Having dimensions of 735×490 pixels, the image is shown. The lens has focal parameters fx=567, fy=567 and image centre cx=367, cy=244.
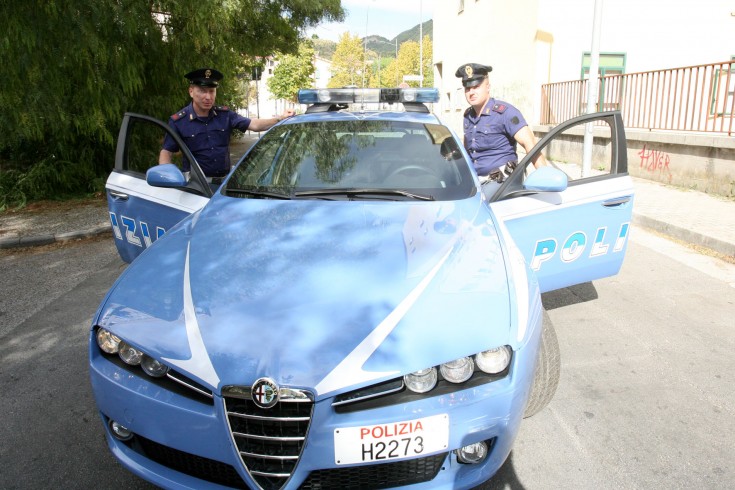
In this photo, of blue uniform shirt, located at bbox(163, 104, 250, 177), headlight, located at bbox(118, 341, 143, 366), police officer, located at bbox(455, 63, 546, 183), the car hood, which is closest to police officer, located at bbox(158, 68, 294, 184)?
blue uniform shirt, located at bbox(163, 104, 250, 177)

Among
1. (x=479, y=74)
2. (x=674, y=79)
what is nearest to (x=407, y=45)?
(x=674, y=79)

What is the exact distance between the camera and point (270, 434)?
1.85 m

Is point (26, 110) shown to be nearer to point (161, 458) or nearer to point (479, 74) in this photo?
point (479, 74)

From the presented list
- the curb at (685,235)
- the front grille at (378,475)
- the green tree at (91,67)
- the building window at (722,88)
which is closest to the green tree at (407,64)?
the green tree at (91,67)

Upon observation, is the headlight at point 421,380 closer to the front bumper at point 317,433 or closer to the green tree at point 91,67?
the front bumper at point 317,433

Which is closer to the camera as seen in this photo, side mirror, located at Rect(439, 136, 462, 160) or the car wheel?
the car wheel

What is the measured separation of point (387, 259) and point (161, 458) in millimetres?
1146

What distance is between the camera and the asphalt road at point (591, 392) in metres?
2.44

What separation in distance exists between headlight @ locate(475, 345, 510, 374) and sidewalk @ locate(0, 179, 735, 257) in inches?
195

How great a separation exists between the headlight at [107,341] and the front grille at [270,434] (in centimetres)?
57

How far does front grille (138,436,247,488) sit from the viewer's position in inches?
76.7

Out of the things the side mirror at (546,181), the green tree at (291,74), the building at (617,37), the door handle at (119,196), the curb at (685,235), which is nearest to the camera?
the side mirror at (546,181)

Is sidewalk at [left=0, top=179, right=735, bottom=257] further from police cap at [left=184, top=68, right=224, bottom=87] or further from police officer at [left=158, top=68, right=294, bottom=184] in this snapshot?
police cap at [left=184, top=68, right=224, bottom=87]

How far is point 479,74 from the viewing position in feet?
15.4
